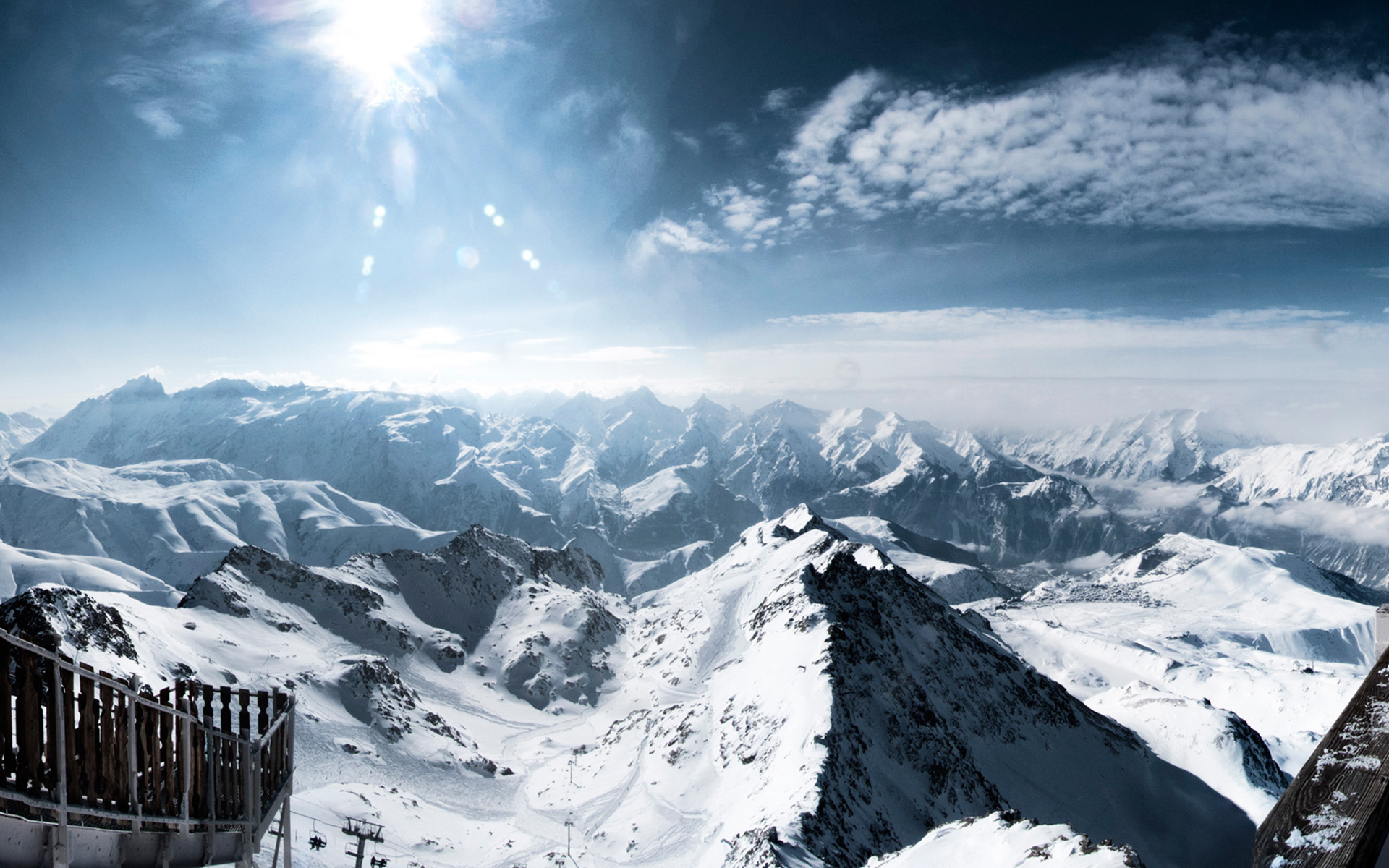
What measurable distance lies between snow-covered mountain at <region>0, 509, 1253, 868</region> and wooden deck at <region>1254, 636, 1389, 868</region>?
4906 cm

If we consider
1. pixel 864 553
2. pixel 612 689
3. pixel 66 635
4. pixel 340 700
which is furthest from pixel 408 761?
pixel 864 553

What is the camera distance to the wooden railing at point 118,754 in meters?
7.11

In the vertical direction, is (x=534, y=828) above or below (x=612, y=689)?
above

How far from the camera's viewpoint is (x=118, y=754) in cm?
839

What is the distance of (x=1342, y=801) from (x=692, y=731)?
92932mm

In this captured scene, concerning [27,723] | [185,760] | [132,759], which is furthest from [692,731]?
[27,723]

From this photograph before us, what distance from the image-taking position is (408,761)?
91250mm

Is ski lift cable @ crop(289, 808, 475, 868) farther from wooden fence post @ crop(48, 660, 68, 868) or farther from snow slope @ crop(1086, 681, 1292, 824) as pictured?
snow slope @ crop(1086, 681, 1292, 824)

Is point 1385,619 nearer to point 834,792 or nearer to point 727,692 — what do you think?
point 834,792

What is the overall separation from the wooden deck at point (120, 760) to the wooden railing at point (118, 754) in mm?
12

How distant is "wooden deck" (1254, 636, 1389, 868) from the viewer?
2699 mm

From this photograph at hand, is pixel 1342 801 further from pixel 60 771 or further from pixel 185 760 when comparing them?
pixel 185 760

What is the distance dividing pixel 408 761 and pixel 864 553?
99635 mm

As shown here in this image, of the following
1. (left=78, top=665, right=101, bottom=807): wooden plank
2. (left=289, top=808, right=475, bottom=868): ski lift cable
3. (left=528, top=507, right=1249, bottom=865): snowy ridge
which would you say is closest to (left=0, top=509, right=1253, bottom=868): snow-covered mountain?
(left=528, top=507, right=1249, bottom=865): snowy ridge
